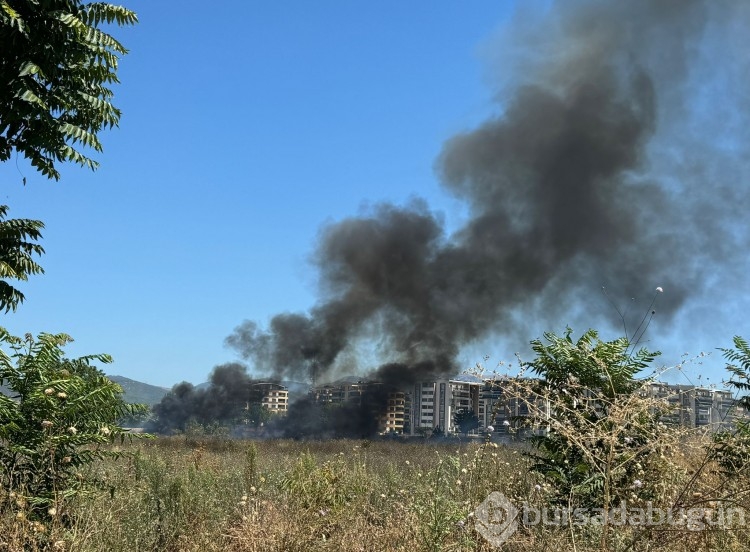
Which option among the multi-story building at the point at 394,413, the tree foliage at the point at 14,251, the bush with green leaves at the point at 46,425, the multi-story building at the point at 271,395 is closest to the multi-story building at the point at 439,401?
the multi-story building at the point at 271,395

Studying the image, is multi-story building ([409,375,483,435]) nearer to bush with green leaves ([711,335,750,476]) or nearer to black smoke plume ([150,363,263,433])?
black smoke plume ([150,363,263,433])

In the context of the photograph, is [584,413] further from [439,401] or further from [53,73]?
[439,401]

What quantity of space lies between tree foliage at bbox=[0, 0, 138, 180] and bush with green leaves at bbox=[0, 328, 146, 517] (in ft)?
17.9

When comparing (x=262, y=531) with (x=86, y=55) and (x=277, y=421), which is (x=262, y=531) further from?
(x=277, y=421)

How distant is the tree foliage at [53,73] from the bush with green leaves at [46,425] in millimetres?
5456

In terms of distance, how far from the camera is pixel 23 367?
20.3 feet

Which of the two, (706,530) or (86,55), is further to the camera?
(86,55)

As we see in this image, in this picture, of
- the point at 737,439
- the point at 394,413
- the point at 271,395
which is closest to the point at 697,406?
the point at 737,439

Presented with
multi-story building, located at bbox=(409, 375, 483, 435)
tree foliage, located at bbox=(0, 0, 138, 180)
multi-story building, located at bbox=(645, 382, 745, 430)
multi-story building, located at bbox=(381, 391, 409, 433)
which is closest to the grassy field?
multi-story building, located at bbox=(645, 382, 745, 430)

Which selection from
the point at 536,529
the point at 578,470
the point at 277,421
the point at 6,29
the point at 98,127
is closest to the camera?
the point at 536,529

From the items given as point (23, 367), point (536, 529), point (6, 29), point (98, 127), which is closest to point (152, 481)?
point (23, 367)

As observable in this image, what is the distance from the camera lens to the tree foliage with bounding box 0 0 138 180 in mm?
10352

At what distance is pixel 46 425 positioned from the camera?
556 cm

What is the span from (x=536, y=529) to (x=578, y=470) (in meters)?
0.76
